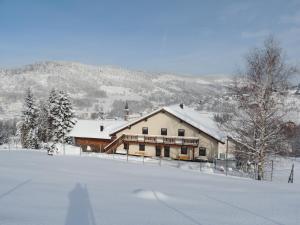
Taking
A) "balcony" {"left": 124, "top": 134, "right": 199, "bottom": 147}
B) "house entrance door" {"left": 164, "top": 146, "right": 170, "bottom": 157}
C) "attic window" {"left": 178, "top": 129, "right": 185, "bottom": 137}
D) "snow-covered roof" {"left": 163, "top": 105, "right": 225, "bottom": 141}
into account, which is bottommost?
"house entrance door" {"left": 164, "top": 146, "right": 170, "bottom": 157}

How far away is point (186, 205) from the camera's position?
9.40 meters

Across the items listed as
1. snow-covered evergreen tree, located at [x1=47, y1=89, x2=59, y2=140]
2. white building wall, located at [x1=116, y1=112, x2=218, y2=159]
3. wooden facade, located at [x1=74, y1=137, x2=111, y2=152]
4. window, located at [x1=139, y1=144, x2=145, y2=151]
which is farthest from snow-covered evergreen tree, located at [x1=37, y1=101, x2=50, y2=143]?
window, located at [x1=139, y1=144, x2=145, y2=151]

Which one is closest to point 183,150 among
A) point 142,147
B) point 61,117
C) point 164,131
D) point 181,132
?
point 181,132

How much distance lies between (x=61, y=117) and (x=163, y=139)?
20013 mm

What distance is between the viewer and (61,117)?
177ft

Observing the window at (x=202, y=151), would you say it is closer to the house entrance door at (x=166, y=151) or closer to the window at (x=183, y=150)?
the window at (x=183, y=150)

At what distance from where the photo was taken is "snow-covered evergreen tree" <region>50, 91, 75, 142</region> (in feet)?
175

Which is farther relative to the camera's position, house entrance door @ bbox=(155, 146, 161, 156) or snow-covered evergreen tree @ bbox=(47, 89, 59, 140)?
snow-covered evergreen tree @ bbox=(47, 89, 59, 140)

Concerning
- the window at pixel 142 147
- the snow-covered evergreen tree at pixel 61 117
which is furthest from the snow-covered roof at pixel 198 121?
the snow-covered evergreen tree at pixel 61 117

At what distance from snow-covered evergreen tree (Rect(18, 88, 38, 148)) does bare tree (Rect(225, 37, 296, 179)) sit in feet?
144

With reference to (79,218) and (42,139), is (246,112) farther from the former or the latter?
(42,139)

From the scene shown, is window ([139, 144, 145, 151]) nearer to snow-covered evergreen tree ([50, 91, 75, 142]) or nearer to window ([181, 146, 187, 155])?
window ([181, 146, 187, 155])

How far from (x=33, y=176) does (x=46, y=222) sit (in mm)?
6788

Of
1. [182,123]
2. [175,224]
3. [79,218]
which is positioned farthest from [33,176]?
[182,123]
